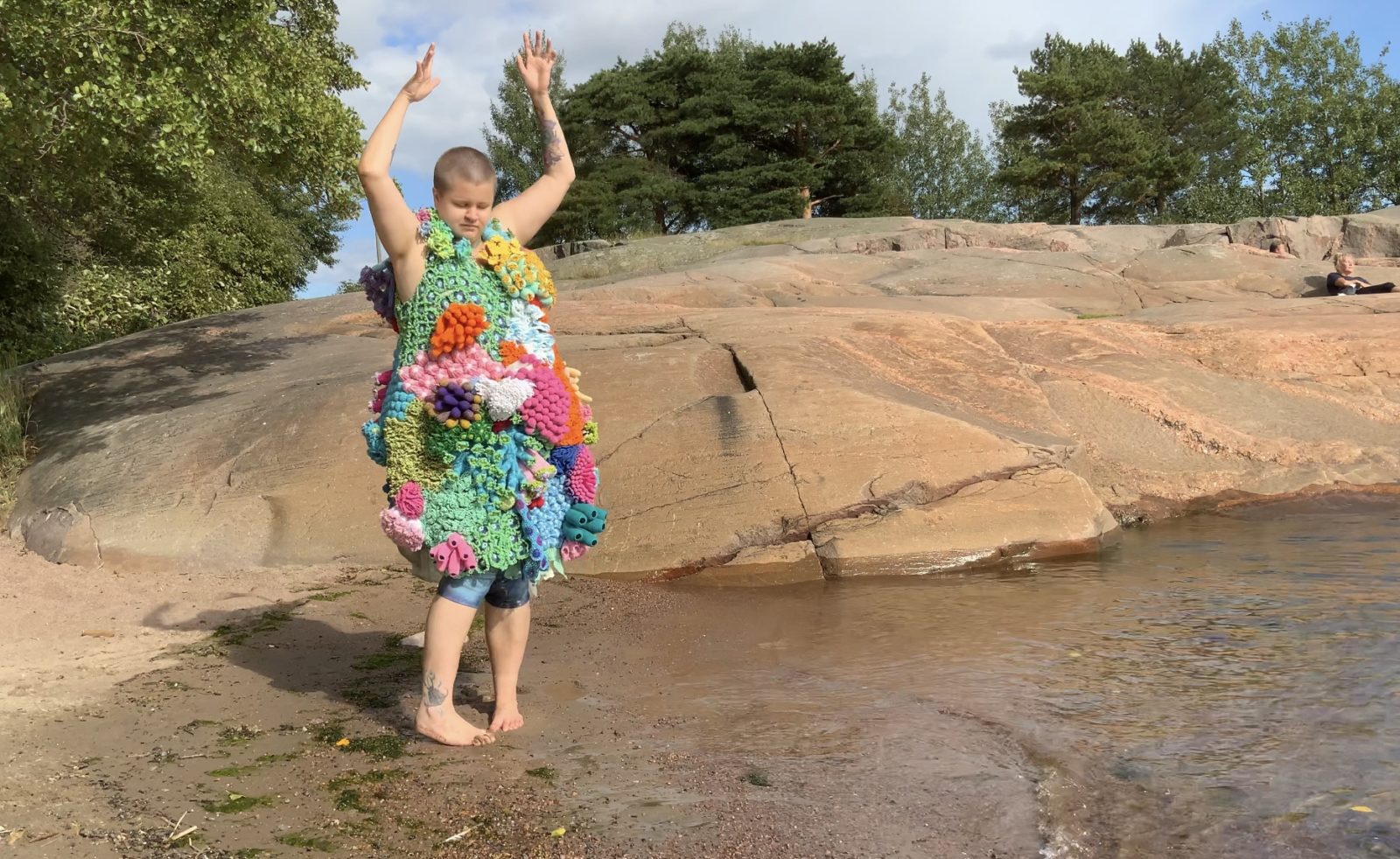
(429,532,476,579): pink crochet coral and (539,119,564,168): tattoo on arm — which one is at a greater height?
(539,119,564,168): tattoo on arm

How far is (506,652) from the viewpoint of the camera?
149 inches

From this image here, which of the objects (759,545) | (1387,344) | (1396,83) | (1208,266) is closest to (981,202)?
(1396,83)

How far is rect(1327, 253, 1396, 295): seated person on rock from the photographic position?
14633 millimetres

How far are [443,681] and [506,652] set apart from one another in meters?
0.28

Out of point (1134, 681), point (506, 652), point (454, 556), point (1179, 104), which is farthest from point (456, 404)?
point (1179, 104)

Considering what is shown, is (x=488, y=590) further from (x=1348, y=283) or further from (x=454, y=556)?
(x=1348, y=283)

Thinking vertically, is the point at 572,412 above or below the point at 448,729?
above

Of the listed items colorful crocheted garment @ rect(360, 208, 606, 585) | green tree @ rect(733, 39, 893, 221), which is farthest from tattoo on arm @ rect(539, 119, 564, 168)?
green tree @ rect(733, 39, 893, 221)

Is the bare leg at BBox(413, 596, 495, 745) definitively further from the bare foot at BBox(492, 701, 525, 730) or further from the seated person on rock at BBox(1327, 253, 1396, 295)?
the seated person on rock at BBox(1327, 253, 1396, 295)

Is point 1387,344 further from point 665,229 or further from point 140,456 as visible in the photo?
point 665,229

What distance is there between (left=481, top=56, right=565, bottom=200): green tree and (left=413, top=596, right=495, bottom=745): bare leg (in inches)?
1664

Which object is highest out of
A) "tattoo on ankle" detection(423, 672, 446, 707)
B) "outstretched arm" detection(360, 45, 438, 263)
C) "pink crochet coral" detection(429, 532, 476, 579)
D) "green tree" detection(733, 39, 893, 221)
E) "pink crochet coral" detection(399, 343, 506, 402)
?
"green tree" detection(733, 39, 893, 221)

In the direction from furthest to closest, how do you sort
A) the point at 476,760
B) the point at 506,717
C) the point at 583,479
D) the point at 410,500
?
1. the point at 583,479
2. the point at 506,717
3. the point at 410,500
4. the point at 476,760

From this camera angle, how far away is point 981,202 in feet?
180
